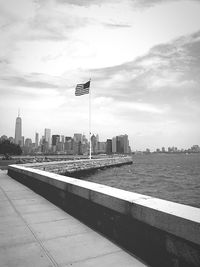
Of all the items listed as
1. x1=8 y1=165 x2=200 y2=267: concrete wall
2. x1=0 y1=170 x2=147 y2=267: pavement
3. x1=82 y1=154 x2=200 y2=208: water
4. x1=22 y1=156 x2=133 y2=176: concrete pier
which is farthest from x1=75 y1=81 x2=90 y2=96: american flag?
x1=8 y1=165 x2=200 y2=267: concrete wall

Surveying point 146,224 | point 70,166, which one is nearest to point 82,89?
point 70,166

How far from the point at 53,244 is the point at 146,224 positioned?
154 cm

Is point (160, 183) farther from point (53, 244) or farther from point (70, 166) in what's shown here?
point (53, 244)

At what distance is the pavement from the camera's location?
322 centimetres

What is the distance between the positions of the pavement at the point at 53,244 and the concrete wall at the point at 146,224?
170 millimetres

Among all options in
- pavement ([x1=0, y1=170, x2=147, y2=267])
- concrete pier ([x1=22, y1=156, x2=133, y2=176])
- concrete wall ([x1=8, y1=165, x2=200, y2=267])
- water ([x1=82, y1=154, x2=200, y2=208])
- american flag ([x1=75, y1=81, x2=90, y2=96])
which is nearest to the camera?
concrete wall ([x1=8, y1=165, x2=200, y2=267])

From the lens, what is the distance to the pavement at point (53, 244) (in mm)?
3219

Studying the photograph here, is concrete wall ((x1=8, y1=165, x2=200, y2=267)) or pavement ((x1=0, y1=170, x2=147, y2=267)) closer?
concrete wall ((x1=8, y1=165, x2=200, y2=267))

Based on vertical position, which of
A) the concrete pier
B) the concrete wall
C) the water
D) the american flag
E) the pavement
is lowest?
the water

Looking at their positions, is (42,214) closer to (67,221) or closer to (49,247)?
(67,221)

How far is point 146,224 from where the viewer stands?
10.8 feet

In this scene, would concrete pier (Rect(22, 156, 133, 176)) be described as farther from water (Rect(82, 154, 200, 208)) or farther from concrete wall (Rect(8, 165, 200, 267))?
concrete wall (Rect(8, 165, 200, 267))

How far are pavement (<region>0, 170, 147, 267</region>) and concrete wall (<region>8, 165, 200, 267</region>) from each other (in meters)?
0.17

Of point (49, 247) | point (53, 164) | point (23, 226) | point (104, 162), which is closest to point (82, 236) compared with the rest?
point (49, 247)
